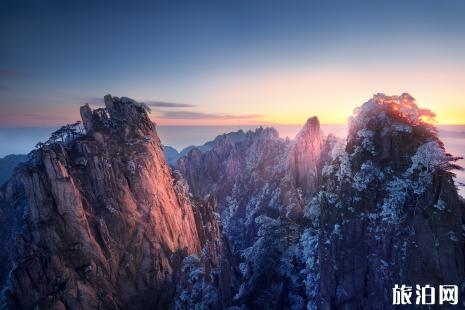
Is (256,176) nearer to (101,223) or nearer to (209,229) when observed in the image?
(209,229)

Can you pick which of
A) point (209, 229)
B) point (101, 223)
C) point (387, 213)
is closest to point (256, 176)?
point (209, 229)

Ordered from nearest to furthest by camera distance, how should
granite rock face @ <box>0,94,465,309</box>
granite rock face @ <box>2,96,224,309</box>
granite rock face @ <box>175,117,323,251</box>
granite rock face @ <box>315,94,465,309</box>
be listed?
granite rock face @ <box>315,94,465,309</box>, granite rock face @ <box>0,94,465,309</box>, granite rock face @ <box>2,96,224,309</box>, granite rock face @ <box>175,117,323,251</box>

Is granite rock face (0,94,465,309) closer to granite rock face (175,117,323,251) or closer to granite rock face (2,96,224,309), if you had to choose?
granite rock face (2,96,224,309)

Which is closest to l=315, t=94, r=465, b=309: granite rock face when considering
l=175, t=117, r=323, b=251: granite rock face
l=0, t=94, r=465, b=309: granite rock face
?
l=0, t=94, r=465, b=309: granite rock face

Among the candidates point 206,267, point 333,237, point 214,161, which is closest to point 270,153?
point 214,161

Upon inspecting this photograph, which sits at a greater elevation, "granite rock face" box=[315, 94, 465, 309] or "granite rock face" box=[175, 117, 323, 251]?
"granite rock face" box=[315, 94, 465, 309]

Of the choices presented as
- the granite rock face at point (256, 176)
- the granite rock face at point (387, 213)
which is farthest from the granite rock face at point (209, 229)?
the granite rock face at point (256, 176)

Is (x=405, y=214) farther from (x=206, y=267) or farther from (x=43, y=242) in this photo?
(x=43, y=242)

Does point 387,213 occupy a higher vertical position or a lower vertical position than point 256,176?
higher
